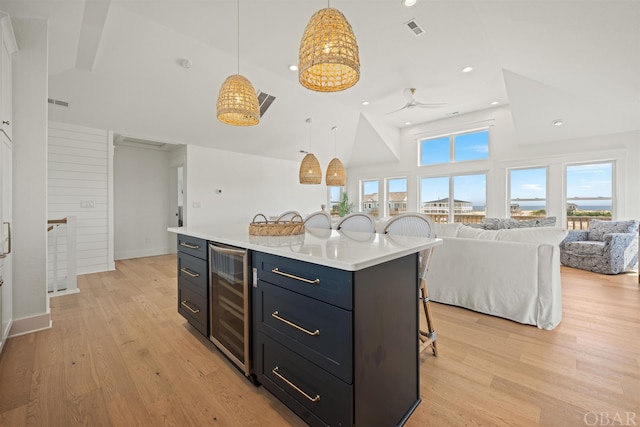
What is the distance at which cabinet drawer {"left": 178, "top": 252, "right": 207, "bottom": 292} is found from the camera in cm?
206

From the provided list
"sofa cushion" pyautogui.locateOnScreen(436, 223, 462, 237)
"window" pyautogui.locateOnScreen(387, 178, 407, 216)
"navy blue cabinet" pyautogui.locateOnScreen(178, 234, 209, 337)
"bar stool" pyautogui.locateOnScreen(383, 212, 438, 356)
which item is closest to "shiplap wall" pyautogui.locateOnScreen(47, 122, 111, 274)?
"navy blue cabinet" pyautogui.locateOnScreen(178, 234, 209, 337)

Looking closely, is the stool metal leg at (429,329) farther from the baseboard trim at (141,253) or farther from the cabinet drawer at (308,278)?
the baseboard trim at (141,253)

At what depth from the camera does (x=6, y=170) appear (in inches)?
81.2

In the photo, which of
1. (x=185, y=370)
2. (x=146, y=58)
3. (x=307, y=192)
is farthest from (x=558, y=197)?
(x=146, y=58)

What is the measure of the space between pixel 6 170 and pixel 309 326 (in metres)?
2.64

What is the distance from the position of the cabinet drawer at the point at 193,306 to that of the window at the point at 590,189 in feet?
23.4

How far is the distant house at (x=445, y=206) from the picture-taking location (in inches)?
275

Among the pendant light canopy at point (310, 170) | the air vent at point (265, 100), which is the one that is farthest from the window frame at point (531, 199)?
the air vent at point (265, 100)

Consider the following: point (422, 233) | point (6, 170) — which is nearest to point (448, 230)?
point (422, 233)

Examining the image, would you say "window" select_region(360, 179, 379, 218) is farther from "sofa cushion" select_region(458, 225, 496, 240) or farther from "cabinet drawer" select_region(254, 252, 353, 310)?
"cabinet drawer" select_region(254, 252, 353, 310)

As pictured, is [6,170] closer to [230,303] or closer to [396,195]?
[230,303]

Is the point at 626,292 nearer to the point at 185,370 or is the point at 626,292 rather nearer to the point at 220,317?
the point at 220,317

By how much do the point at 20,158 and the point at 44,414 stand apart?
2104 millimetres

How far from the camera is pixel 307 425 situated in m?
1.37
